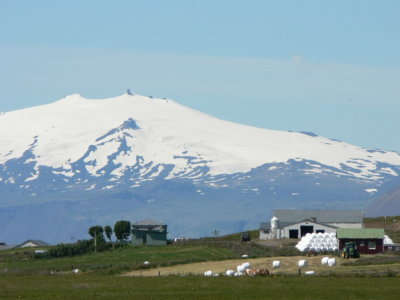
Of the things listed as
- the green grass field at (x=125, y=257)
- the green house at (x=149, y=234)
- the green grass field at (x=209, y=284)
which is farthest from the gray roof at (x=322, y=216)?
the green grass field at (x=209, y=284)

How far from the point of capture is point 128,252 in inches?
5891

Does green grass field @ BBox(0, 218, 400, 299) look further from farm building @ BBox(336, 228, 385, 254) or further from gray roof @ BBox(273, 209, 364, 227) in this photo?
gray roof @ BBox(273, 209, 364, 227)

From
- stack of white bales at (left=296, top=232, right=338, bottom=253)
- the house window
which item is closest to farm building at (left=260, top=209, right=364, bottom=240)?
stack of white bales at (left=296, top=232, right=338, bottom=253)

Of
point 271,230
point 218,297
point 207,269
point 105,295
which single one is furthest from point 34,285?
point 271,230

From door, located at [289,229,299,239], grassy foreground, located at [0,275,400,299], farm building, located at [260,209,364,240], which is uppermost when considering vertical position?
farm building, located at [260,209,364,240]

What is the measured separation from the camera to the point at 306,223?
182 metres

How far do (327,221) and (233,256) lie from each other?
58.5m

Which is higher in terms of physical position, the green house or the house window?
the green house

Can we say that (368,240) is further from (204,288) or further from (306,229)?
(204,288)

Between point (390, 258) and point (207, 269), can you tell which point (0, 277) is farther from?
point (390, 258)

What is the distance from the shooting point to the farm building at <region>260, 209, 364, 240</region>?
595ft

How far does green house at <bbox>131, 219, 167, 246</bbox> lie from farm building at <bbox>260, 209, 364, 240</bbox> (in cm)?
2053

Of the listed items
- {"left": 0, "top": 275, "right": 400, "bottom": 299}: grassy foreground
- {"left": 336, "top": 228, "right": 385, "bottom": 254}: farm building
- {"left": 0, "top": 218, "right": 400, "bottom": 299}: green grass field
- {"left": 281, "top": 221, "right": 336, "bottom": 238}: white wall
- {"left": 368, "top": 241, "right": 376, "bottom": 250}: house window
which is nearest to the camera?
{"left": 0, "top": 275, "right": 400, "bottom": 299}: grassy foreground

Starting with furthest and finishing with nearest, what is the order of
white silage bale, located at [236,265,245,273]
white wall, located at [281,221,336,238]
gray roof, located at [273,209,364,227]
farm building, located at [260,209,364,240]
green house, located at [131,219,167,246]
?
gray roof, located at [273,209,364,227], farm building, located at [260,209,364,240], white wall, located at [281,221,336,238], green house, located at [131,219,167,246], white silage bale, located at [236,265,245,273]
